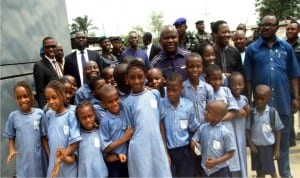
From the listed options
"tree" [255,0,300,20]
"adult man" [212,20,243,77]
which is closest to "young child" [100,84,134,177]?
"adult man" [212,20,243,77]

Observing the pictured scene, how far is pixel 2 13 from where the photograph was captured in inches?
147

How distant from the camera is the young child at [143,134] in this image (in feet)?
9.18

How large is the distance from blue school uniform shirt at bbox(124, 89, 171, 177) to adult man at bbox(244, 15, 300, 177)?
4.96ft

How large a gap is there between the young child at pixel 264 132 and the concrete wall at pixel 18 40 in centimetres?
246

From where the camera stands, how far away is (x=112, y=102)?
9.28 feet

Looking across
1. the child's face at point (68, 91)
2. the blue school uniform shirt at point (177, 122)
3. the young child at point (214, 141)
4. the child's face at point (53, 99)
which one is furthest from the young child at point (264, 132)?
the child's face at point (53, 99)

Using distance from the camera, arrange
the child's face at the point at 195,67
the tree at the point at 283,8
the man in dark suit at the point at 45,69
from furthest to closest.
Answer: the tree at the point at 283,8
the man in dark suit at the point at 45,69
the child's face at the point at 195,67

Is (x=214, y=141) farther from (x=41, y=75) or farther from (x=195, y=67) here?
(x=41, y=75)

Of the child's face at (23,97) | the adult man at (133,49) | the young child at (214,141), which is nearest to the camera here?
the child's face at (23,97)

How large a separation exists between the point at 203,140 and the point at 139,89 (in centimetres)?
76

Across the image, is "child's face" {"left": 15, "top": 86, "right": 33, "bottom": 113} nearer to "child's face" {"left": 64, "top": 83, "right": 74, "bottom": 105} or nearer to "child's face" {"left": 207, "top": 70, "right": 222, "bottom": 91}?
"child's face" {"left": 64, "top": 83, "right": 74, "bottom": 105}

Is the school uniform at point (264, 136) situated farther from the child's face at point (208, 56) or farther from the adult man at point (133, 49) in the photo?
the adult man at point (133, 49)

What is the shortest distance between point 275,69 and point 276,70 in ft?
0.05

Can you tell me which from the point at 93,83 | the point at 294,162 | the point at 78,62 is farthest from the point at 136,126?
the point at 294,162
